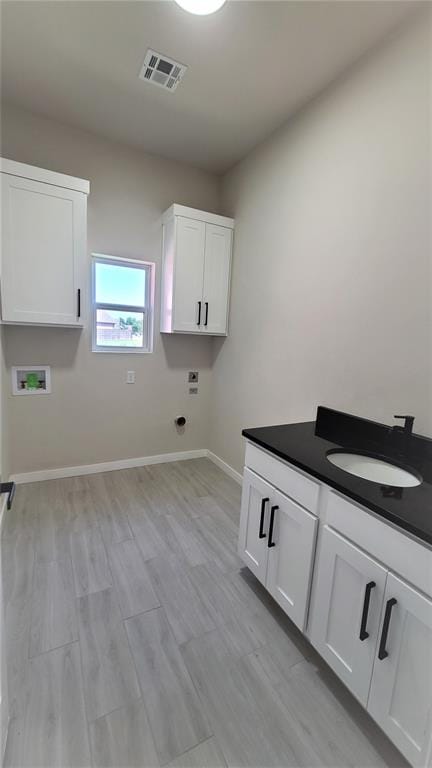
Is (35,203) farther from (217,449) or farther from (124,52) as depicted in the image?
(217,449)

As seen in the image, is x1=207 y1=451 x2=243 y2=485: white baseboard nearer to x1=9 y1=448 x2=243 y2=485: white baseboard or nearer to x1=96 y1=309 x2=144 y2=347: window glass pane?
x1=9 y1=448 x2=243 y2=485: white baseboard

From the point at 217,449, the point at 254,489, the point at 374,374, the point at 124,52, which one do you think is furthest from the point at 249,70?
the point at 217,449

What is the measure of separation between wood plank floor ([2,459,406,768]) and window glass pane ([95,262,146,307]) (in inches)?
77.5

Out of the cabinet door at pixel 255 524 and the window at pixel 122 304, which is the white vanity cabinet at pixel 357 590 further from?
the window at pixel 122 304

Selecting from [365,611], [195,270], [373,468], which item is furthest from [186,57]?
[365,611]

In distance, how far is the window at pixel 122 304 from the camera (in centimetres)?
A: 296

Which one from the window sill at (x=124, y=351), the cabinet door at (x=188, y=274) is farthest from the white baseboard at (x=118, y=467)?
the cabinet door at (x=188, y=274)

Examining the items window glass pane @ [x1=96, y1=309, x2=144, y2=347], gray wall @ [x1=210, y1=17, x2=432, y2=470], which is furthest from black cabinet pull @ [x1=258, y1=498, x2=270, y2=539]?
window glass pane @ [x1=96, y1=309, x2=144, y2=347]

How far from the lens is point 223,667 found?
1.38m

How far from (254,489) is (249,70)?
8.15 ft

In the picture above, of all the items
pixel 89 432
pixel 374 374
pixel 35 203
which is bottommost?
pixel 89 432

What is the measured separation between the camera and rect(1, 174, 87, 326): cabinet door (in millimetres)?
2307

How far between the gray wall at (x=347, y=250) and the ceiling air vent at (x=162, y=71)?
2.82 feet

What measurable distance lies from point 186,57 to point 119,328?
6.57ft
